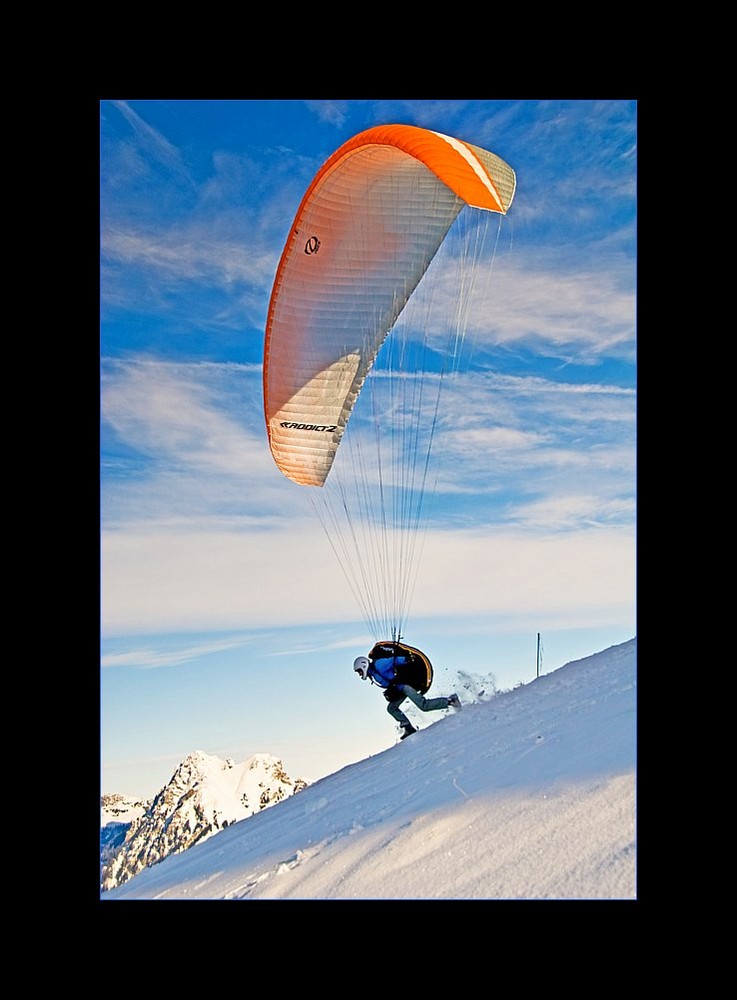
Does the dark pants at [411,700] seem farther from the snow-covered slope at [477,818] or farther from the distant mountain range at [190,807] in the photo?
the distant mountain range at [190,807]

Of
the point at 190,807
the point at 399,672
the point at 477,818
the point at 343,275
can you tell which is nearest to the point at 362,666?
the point at 399,672

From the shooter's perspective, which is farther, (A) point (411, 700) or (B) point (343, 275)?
(B) point (343, 275)

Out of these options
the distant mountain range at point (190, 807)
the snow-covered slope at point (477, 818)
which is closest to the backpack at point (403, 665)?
the snow-covered slope at point (477, 818)

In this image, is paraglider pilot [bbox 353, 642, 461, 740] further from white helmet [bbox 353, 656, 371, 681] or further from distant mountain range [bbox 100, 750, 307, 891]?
distant mountain range [bbox 100, 750, 307, 891]

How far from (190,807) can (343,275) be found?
154543 mm

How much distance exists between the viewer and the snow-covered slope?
471 centimetres

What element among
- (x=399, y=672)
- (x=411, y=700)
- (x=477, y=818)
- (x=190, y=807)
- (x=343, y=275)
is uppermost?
(x=343, y=275)

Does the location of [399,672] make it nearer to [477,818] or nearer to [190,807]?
[477,818]

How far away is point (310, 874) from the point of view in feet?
17.9

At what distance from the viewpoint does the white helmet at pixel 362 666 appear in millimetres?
7227

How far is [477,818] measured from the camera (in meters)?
5.25

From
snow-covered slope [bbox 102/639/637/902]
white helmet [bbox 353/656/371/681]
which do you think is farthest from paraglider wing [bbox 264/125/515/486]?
snow-covered slope [bbox 102/639/637/902]

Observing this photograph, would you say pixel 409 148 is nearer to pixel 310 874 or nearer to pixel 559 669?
pixel 559 669

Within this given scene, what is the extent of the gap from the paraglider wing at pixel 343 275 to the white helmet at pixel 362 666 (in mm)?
2180
